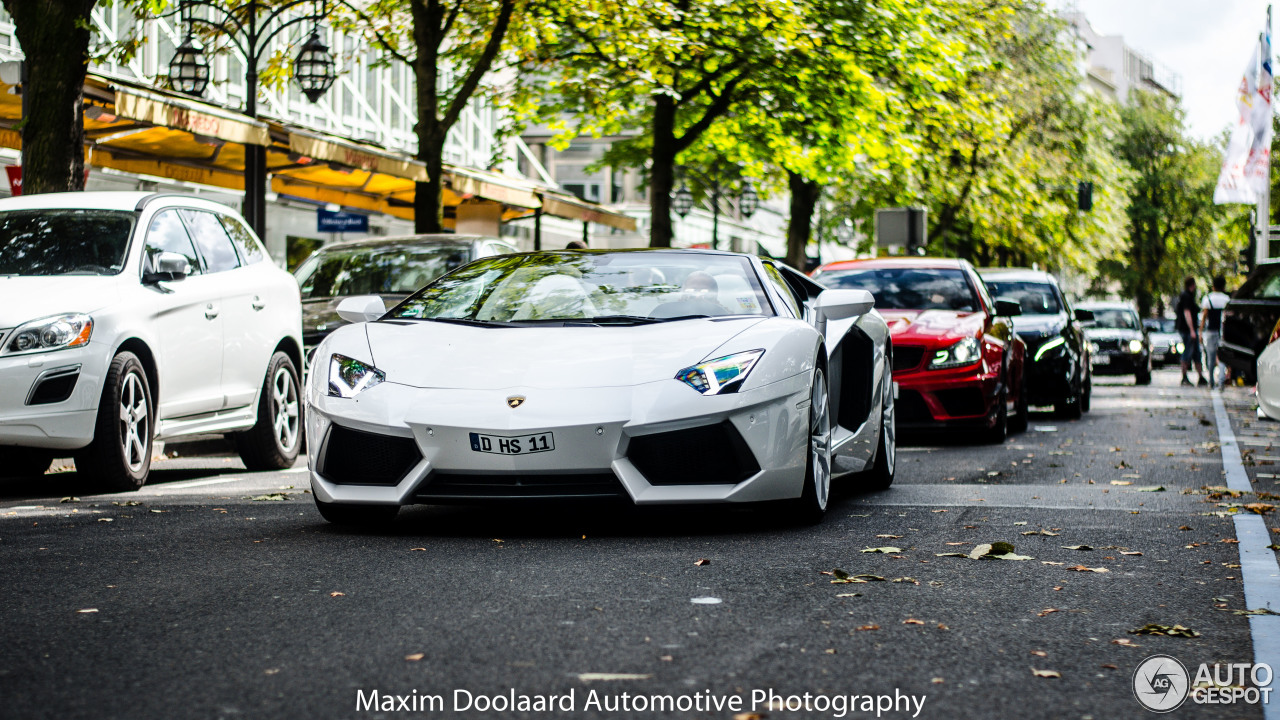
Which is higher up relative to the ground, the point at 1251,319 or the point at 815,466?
the point at 1251,319

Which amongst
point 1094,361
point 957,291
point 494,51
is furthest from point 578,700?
point 1094,361

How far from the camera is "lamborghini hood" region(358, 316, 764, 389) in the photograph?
674 centimetres

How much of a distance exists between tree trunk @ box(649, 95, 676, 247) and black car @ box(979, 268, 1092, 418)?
26.5ft

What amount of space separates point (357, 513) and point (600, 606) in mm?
2231

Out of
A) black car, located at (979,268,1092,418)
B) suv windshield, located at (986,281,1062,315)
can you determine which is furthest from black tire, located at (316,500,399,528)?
suv windshield, located at (986,281,1062,315)

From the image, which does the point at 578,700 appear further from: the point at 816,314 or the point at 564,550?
the point at 816,314

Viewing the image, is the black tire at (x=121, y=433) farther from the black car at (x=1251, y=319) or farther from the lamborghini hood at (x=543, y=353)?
the black car at (x=1251, y=319)

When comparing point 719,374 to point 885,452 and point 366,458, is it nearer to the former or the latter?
point 366,458

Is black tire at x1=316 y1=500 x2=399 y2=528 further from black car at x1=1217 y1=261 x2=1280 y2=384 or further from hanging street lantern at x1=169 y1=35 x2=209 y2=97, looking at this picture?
hanging street lantern at x1=169 y1=35 x2=209 y2=97

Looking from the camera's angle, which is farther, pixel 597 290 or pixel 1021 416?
pixel 1021 416

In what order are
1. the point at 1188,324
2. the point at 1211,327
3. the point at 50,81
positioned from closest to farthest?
the point at 50,81, the point at 1211,327, the point at 1188,324

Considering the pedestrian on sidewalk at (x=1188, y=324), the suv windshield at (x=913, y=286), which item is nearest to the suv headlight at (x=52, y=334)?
the suv windshield at (x=913, y=286)

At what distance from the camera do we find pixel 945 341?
43.5 feet

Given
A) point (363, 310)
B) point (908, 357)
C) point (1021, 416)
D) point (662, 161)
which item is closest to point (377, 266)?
point (908, 357)
